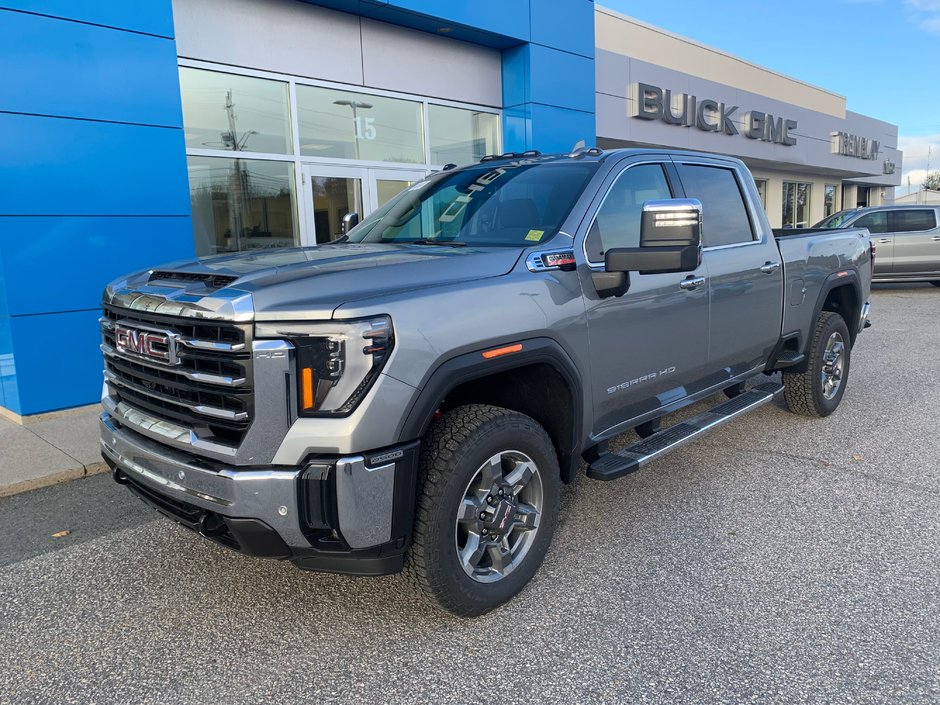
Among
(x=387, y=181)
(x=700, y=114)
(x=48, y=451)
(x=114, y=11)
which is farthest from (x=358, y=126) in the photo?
(x=700, y=114)

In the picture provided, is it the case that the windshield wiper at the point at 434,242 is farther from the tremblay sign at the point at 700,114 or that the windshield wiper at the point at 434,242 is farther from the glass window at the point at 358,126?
the tremblay sign at the point at 700,114

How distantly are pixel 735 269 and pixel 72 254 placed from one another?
5.81 metres

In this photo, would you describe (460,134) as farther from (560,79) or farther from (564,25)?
(564,25)

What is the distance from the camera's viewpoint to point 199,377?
2.64 metres

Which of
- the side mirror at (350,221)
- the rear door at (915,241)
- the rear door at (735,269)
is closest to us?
Answer: the rear door at (735,269)

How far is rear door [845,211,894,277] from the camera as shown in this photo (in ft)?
51.7

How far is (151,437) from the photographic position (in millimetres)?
2922

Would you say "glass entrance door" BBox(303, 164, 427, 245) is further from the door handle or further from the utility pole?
the door handle

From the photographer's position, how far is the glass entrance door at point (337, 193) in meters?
9.37

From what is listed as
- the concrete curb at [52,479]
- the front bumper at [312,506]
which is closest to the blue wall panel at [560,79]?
the concrete curb at [52,479]

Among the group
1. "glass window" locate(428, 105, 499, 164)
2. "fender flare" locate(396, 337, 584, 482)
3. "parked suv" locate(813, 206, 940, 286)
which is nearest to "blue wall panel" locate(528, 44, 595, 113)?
"glass window" locate(428, 105, 499, 164)

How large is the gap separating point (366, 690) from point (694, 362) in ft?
8.59

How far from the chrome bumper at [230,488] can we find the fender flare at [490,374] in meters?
0.45

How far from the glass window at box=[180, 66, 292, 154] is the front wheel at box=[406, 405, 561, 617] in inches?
262
